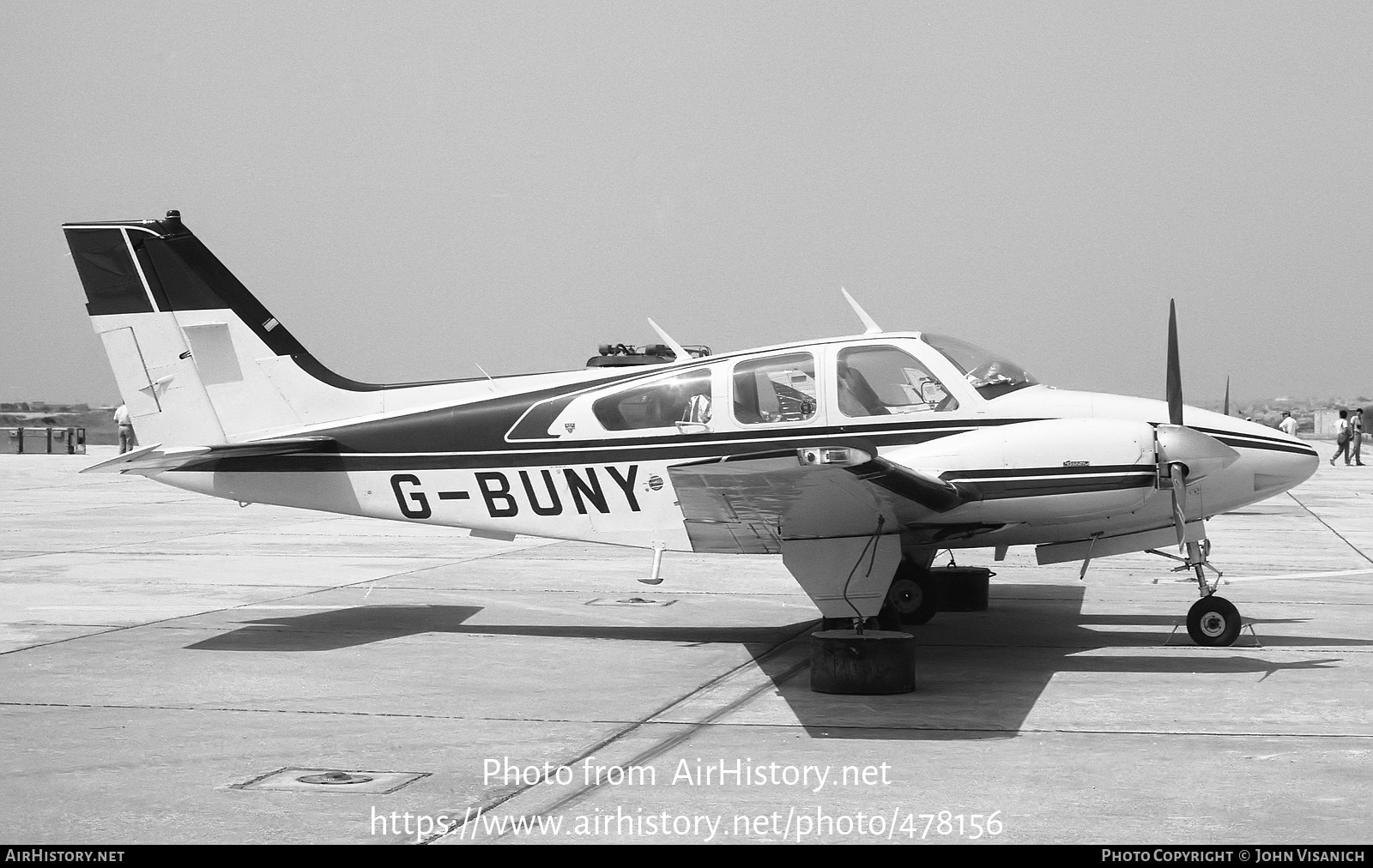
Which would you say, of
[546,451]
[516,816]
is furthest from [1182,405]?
[516,816]

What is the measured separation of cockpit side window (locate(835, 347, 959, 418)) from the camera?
9.75 metres

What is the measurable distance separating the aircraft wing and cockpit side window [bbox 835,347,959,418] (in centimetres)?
38

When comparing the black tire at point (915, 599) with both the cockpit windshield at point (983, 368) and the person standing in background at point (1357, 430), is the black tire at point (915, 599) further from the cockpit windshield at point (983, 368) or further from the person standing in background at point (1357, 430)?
the person standing in background at point (1357, 430)

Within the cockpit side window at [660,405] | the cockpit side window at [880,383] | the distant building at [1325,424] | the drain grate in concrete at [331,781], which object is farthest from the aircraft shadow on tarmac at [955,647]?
the distant building at [1325,424]

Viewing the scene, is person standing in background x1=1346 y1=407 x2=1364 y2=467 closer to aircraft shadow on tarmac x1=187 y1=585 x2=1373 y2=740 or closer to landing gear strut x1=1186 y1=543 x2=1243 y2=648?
aircraft shadow on tarmac x1=187 y1=585 x2=1373 y2=740

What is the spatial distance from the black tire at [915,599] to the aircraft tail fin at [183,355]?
479 centimetres

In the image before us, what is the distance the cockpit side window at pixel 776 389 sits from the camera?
984cm

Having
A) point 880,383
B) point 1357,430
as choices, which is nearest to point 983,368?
point 880,383

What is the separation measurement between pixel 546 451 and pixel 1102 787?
570cm

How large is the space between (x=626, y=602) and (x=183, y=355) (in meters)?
4.70

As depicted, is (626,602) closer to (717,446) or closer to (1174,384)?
(717,446)

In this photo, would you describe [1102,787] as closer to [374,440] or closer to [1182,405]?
[1182,405]

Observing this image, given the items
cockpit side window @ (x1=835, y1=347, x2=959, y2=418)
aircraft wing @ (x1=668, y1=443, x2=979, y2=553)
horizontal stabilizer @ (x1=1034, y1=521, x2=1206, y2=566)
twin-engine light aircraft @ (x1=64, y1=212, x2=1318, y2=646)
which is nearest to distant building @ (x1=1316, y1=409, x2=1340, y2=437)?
horizontal stabilizer @ (x1=1034, y1=521, x2=1206, y2=566)
